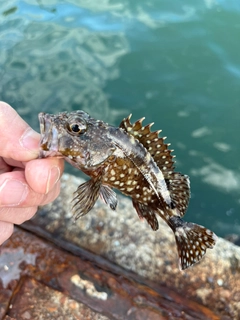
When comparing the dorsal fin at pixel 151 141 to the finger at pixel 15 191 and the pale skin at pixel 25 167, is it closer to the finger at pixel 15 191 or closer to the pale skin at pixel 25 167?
the pale skin at pixel 25 167

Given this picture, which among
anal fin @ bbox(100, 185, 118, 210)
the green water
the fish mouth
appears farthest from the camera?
the green water

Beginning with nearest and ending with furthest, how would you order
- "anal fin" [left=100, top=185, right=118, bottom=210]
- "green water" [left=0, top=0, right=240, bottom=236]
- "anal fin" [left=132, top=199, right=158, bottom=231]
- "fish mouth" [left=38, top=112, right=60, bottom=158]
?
"fish mouth" [left=38, top=112, right=60, bottom=158], "anal fin" [left=100, top=185, right=118, bottom=210], "anal fin" [left=132, top=199, right=158, bottom=231], "green water" [left=0, top=0, right=240, bottom=236]

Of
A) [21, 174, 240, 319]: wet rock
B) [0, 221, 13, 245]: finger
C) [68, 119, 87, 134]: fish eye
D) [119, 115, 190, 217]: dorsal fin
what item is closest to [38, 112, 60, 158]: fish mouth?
[68, 119, 87, 134]: fish eye

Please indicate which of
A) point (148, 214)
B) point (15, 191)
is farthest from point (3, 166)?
point (148, 214)

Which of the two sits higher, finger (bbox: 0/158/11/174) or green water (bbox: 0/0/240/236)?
finger (bbox: 0/158/11/174)

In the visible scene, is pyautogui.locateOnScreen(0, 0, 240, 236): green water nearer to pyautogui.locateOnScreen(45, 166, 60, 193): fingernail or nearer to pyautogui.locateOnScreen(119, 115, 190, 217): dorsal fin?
pyautogui.locateOnScreen(119, 115, 190, 217): dorsal fin

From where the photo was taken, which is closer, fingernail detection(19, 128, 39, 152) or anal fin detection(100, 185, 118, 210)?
fingernail detection(19, 128, 39, 152)
